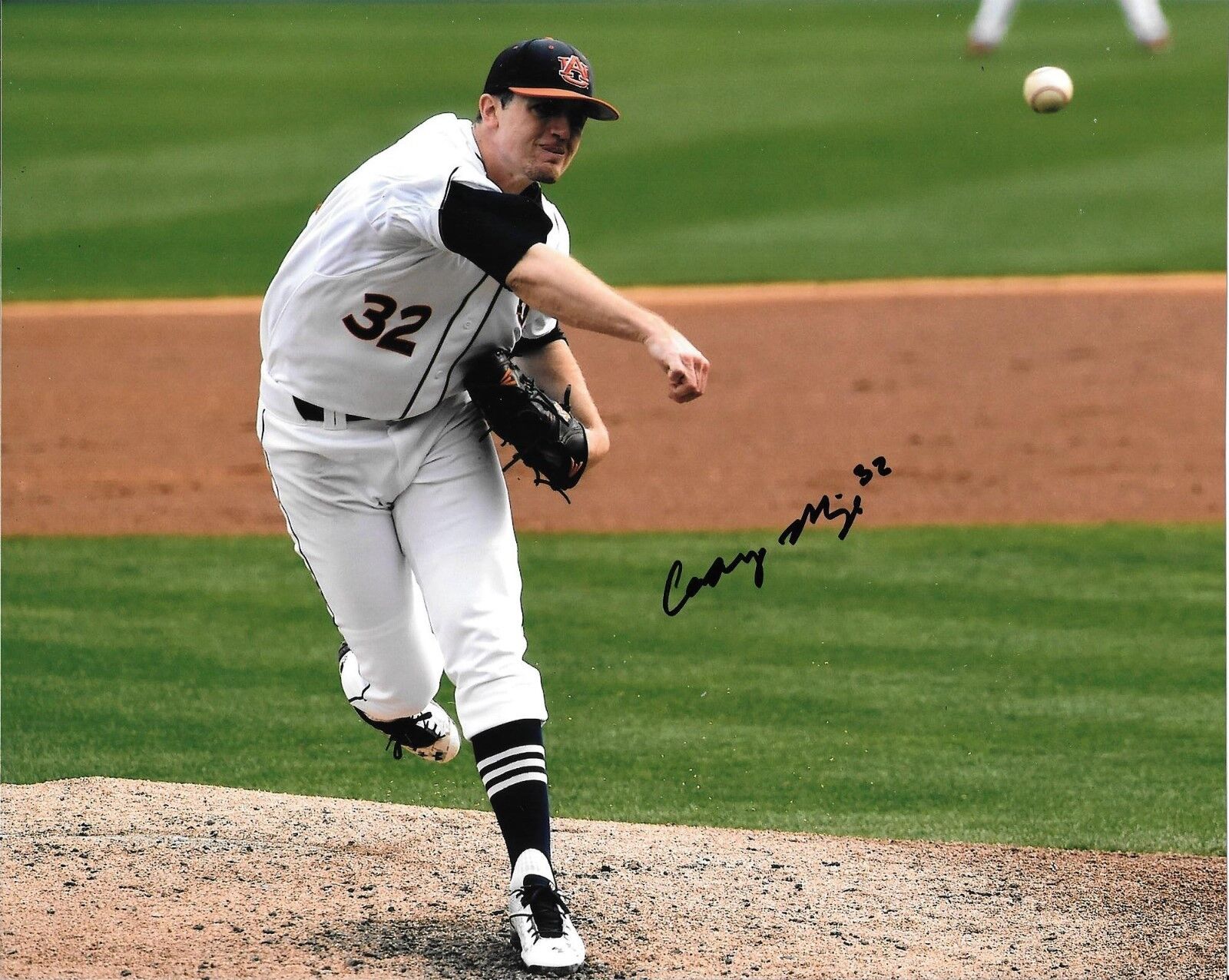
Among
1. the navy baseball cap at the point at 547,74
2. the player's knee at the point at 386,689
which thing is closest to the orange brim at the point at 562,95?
the navy baseball cap at the point at 547,74

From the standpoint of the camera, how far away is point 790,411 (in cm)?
1109

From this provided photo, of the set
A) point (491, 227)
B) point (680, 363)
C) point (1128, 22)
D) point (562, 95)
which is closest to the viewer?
point (680, 363)

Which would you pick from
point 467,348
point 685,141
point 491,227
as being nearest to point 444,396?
point 467,348

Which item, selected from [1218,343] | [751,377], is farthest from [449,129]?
[1218,343]

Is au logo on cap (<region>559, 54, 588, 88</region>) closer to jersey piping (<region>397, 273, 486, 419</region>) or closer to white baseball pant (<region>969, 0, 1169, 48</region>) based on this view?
jersey piping (<region>397, 273, 486, 419</region>)

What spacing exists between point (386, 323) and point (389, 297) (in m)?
0.06

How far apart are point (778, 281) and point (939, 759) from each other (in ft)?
33.0

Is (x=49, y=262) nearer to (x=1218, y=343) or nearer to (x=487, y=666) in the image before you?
(x=1218, y=343)

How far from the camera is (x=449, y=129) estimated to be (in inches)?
139

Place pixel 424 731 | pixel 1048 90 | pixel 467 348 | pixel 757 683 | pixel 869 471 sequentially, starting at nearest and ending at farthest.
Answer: pixel 467 348
pixel 424 731
pixel 1048 90
pixel 757 683
pixel 869 471

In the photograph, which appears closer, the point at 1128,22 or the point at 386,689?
the point at 386,689

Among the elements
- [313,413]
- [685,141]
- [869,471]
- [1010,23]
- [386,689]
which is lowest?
[386,689]

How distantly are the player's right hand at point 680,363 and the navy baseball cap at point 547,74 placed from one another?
0.53 metres
